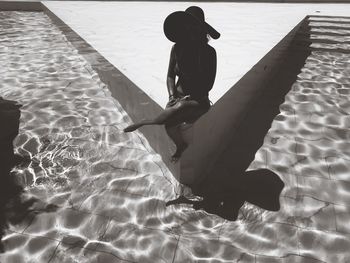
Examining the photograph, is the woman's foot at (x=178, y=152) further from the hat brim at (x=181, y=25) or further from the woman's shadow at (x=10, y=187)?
the woman's shadow at (x=10, y=187)

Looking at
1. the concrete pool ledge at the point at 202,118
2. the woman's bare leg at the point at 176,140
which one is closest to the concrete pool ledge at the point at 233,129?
the concrete pool ledge at the point at 202,118

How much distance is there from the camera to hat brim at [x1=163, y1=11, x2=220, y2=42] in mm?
2584

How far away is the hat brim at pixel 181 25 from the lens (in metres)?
2.58

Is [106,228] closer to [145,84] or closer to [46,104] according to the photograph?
[145,84]

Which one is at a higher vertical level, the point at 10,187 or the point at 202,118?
the point at 202,118

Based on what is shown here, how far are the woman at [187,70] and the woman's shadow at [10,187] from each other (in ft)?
4.60

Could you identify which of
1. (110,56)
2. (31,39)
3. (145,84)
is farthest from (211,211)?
(31,39)

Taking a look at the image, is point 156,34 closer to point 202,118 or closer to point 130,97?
point 130,97

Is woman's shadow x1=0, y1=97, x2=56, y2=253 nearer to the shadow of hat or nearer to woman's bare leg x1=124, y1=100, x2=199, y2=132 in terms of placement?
woman's bare leg x1=124, y1=100, x2=199, y2=132

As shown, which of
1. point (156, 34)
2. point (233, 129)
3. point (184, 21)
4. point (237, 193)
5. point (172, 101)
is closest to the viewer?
point (184, 21)

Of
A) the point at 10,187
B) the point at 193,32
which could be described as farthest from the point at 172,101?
the point at 10,187

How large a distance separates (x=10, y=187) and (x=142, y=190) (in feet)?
4.86

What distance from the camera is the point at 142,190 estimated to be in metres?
3.52

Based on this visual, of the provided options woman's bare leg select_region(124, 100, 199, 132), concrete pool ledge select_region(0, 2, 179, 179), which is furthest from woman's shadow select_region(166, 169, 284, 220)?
woman's bare leg select_region(124, 100, 199, 132)
